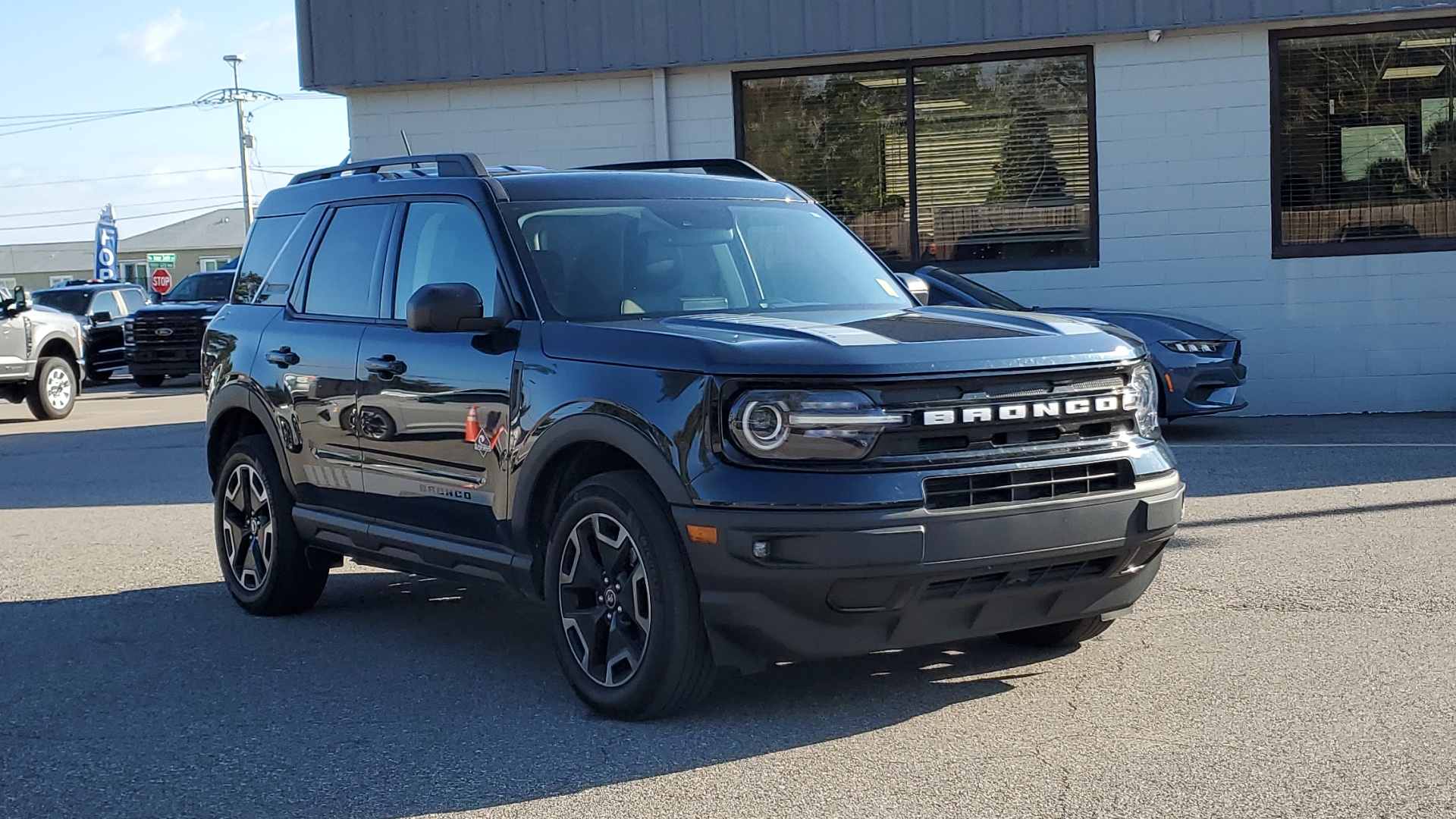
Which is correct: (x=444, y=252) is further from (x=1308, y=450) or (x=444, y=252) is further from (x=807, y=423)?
(x=1308, y=450)

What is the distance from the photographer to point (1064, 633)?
6.00 m

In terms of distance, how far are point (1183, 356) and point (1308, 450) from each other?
1.38 m

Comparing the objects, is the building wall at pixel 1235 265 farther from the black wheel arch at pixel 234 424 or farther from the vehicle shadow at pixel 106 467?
the black wheel arch at pixel 234 424

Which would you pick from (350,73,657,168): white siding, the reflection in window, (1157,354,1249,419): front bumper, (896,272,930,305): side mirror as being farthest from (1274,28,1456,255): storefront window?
(896,272,930,305): side mirror

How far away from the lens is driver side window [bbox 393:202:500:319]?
612cm

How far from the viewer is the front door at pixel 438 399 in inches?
231

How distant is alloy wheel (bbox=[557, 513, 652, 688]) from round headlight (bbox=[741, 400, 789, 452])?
563 mm

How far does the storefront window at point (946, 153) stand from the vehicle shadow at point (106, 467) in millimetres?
6385

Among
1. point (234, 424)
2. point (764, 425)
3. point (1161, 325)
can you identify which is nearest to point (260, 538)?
point (234, 424)

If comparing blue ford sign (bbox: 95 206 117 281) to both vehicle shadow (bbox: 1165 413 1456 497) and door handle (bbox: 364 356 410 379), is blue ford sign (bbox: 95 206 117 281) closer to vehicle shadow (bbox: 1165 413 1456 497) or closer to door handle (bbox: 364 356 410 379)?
vehicle shadow (bbox: 1165 413 1456 497)

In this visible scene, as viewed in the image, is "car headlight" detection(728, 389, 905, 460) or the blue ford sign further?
the blue ford sign

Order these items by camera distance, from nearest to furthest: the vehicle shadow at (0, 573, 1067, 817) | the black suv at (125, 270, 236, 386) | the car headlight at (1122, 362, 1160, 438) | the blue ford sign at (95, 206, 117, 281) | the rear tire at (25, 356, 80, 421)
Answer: the vehicle shadow at (0, 573, 1067, 817)
the car headlight at (1122, 362, 1160, 438)
the rear tire at (25, 356, 80, 421)
the black suv at (125, 270, 236, 386)
the blue ford sign at (95, 206, 117, 281)

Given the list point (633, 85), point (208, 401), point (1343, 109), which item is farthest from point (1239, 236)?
point (208, 401)

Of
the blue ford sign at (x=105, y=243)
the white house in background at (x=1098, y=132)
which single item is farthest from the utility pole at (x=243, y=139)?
the white house in background at (x=1098, y=132)
